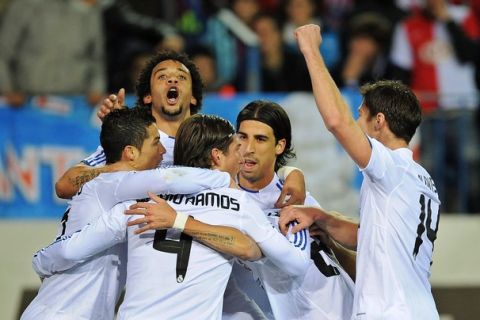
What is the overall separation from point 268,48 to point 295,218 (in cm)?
530

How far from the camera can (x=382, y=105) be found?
5168mm

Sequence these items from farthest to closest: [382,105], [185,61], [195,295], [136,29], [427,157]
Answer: [136,29], [427,157], [185,61], [382,105], [195,295]

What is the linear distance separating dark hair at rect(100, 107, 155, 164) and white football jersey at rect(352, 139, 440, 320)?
47.9 inches

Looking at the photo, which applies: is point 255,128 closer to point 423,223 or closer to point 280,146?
point 280,146

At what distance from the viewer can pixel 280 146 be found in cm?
596

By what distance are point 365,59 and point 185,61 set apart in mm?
4225

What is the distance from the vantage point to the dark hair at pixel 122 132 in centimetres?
532

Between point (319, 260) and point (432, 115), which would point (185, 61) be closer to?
point (319, 260)

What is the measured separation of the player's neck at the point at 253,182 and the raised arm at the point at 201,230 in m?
1.05

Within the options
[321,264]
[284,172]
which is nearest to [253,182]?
[284,172]

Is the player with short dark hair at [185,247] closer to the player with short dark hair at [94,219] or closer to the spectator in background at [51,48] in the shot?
the player with short dark hair at [94,219]

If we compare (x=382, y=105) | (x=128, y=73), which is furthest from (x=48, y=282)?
(x=128, y=73)

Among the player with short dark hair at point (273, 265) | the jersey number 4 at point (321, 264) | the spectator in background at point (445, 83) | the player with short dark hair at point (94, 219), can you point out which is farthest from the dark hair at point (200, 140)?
the spectator in background at point (445, 83)

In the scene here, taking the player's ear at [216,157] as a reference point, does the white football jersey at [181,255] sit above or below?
below
